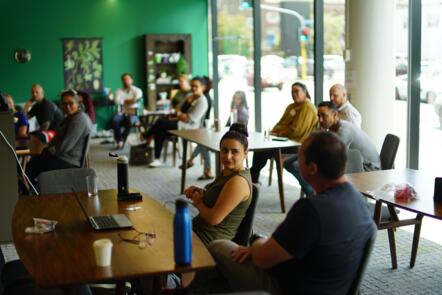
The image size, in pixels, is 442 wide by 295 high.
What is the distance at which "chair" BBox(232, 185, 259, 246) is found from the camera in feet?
11.3

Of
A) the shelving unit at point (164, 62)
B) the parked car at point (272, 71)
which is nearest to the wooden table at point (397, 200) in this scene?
the parked car at point (272, 71)

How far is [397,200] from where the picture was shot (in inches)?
146

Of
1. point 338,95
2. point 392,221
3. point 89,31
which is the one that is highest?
point 89,31

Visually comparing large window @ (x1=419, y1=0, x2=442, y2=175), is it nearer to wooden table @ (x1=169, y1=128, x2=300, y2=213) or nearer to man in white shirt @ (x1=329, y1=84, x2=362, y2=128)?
man in white shirt @ (x1=329, y1=84, x2=362, y2=128)

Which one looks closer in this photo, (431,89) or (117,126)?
(431,89)

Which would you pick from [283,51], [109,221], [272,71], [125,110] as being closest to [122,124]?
[125,110]

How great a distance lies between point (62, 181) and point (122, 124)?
7038 millimetres

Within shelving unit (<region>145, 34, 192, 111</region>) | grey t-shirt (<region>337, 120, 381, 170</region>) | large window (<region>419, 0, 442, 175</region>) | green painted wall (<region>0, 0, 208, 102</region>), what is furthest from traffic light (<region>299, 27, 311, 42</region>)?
green painted wall (<region>0, 0, 208, 102</region>)

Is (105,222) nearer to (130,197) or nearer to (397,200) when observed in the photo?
(130,197)

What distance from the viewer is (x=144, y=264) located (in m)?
2.54

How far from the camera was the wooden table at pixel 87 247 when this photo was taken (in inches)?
96.0

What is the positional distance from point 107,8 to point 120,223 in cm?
996

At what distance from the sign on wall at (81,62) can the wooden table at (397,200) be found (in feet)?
→ 29.1

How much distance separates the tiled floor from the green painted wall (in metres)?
3.93
